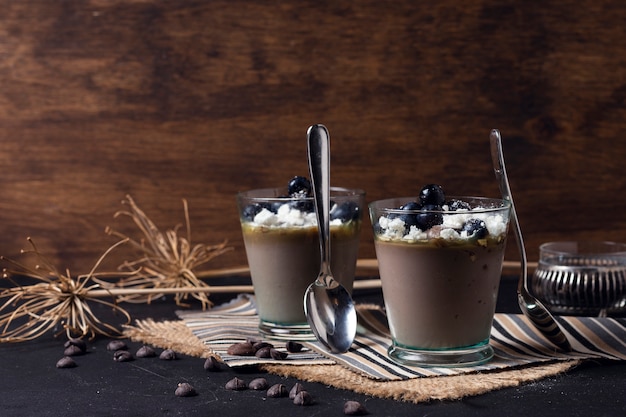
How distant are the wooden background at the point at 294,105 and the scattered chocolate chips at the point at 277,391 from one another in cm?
109

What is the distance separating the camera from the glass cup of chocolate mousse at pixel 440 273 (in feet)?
4.26

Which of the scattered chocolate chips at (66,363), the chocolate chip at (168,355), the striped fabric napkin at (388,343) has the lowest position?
the striped fabric napkin at (388,343)

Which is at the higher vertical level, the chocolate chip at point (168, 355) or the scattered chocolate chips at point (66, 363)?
the scattered chocolate chips at point (66, 363)

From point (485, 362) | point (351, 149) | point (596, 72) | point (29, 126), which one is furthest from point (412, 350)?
point (29, 126)


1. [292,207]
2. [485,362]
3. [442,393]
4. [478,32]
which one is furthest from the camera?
[478,32]

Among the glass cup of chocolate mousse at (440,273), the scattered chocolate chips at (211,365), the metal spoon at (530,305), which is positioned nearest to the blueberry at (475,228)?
the glass cup of chocolate mousse at (440,273)

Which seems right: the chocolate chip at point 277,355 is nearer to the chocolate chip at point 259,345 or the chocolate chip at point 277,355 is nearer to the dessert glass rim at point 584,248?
the chocolate chip at point 259,345

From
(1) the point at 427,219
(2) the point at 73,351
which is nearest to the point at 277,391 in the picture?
(1) the point at 427,219

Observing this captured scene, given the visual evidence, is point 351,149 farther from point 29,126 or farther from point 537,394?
point 537,394

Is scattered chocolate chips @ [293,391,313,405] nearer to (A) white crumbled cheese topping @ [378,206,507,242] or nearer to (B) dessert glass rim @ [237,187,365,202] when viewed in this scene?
(A) white crumbled cheese topping @ [378,206,507,242]

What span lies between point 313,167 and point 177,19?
1.00 metres

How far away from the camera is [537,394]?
1212 millimetres

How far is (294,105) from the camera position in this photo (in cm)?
225

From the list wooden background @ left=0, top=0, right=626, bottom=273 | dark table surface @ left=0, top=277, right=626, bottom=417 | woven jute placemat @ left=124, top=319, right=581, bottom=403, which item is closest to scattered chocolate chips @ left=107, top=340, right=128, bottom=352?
dark table surface @ left=0, top=277, right=626, bottom=417
